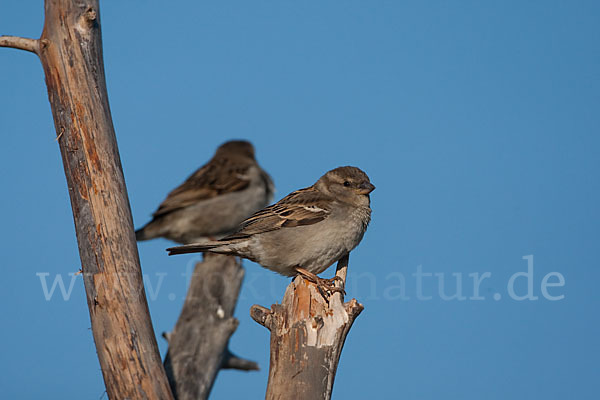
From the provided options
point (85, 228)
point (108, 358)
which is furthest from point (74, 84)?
point (108, 358)

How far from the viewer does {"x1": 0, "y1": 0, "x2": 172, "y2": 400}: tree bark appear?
472 cm

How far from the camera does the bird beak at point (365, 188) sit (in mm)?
6455

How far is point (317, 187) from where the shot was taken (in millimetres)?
6758

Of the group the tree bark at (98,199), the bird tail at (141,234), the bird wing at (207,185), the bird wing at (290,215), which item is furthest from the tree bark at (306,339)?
the bird wing at (207,185)

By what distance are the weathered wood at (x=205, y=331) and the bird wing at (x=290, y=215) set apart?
240cm

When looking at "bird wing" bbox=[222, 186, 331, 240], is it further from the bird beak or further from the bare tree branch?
the bare tree branch

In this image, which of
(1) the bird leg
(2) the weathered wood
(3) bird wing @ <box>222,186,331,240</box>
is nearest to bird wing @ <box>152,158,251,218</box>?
(2) the weathered wood

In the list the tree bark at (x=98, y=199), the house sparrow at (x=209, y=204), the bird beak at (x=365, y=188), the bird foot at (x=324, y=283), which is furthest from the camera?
the house sparrow at (x=209, y=204)

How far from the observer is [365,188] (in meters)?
6.48

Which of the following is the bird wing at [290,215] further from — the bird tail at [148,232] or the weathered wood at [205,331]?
the bird tail at [148,232]

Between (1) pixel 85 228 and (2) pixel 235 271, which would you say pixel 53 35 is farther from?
(2) pixel 235 271

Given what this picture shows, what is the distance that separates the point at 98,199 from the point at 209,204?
5.29 metres

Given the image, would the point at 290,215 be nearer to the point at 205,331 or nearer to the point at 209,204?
the point at 205,331

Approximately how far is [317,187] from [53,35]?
108 inches
